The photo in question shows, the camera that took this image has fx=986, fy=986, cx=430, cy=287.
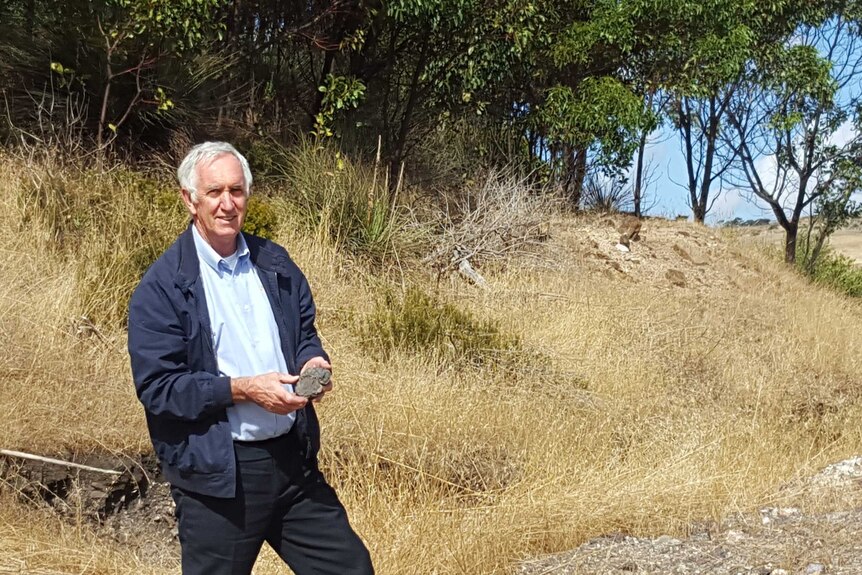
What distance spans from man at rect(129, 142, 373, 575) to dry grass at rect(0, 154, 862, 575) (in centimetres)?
184

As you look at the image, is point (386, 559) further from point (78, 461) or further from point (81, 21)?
point (81, 21)

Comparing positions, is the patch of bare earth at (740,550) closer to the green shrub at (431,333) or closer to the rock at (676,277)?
the green shrub at (431,333)

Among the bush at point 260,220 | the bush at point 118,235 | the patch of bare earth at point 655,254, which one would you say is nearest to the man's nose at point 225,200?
the bush at point 118,235

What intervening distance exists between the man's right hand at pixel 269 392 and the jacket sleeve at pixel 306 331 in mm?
246

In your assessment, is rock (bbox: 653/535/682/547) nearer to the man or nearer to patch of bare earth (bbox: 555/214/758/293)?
the man

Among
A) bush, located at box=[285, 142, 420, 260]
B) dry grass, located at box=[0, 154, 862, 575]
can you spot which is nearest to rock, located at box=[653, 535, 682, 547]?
dry grass, located at box=[0, 154, 862, 575]

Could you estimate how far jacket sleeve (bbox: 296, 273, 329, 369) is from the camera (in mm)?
2814

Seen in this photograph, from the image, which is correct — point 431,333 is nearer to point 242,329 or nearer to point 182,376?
point 242,329

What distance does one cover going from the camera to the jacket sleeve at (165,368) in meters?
2.53

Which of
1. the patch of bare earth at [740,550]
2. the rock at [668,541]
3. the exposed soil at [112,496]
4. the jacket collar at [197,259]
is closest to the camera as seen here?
the jacket collar at [197,259]

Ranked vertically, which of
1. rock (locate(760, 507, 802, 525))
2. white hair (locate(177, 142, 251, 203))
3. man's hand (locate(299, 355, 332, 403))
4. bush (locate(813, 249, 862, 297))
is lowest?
rock (locate(760, 507, 802, 525))

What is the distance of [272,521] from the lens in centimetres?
277

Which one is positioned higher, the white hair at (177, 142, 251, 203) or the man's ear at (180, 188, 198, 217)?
the white hair at (177, 142, 251, 203)

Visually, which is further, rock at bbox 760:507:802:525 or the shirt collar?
rock at bbox 760:507:802:525
